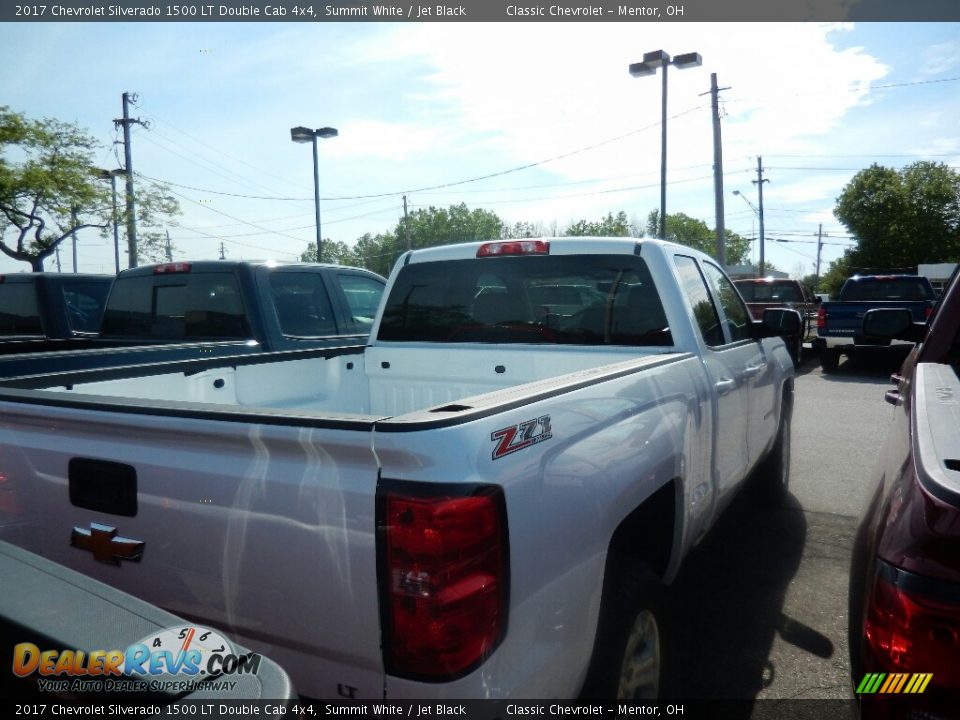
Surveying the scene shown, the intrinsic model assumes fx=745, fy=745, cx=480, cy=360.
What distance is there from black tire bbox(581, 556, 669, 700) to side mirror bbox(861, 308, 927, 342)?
2.15 metres

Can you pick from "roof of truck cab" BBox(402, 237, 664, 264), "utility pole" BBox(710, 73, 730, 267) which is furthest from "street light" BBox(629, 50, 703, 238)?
"roof of truck cab" BBox(402, 237, 664, 264)

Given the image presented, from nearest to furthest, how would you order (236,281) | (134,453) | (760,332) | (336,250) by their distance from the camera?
(134,453), (760,332), (236,281), (336,250)

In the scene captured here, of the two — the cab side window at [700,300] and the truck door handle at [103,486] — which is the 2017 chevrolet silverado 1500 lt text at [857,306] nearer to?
the cab side window at [700,300]

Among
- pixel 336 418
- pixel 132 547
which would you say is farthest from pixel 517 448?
pixel 132 547

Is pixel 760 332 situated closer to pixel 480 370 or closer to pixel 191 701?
pixel 480 370

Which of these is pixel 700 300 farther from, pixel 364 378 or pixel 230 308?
pixel 230 308

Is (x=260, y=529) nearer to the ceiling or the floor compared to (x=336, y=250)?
nearer to the floor

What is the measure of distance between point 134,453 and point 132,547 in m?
0.26

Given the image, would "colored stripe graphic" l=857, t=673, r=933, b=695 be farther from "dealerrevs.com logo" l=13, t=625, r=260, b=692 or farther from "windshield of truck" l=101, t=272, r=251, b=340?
"windshield of truck" l=101, t=272, r=251, b=340

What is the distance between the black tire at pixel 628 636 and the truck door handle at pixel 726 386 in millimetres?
1246

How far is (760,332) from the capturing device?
4.62 meters

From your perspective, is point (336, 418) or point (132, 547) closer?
point (336, 418)

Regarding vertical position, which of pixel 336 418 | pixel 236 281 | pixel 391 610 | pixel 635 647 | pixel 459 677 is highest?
pixel 236 281

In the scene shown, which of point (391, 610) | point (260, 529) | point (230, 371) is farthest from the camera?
point (230, 371)
